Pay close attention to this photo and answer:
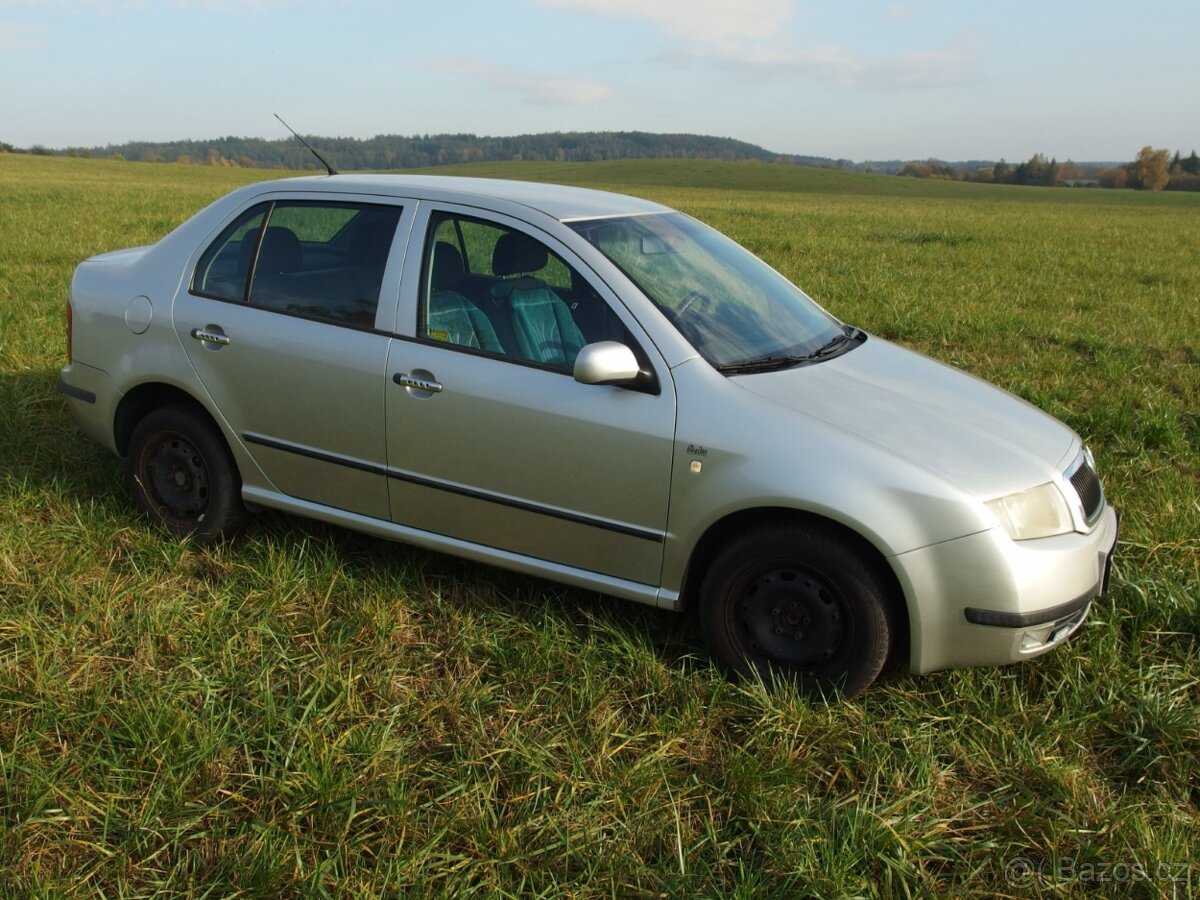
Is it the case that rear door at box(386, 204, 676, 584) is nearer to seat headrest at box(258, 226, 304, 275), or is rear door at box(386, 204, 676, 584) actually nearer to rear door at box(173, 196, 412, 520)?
rear door at box(173, 196, 412, 520)

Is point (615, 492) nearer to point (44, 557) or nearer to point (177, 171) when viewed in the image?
point (44, 557)

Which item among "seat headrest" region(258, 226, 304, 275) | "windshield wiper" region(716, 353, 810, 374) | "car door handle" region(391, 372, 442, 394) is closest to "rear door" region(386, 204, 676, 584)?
"car door handle" region(391, 372, 442, 394)

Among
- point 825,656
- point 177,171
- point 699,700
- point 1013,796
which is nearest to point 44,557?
point 699,700

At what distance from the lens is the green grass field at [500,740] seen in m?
2.58

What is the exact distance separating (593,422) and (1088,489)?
1.78m

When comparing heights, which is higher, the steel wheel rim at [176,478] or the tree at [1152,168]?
the tree at [1152,168]

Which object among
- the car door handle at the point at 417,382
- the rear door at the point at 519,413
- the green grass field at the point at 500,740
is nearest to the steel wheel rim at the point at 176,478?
the green grass field at the point at 500,740

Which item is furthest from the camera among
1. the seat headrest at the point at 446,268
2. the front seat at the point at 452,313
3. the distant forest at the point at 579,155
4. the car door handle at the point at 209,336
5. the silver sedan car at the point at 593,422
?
the distant forest at the point at 579,155

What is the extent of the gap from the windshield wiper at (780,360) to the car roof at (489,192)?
879 mm

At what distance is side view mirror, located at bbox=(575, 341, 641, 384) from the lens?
3.19 m

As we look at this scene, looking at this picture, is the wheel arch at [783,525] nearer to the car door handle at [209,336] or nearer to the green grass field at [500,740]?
the green grass field at [500,740]

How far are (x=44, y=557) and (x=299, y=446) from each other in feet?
4.12

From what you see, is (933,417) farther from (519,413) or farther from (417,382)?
(417,382)

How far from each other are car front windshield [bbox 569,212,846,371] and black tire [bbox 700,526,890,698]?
0.69 metres
